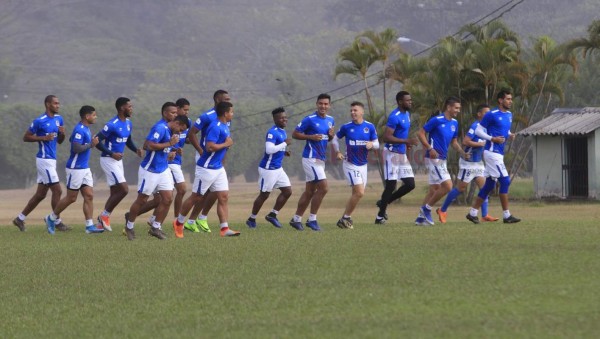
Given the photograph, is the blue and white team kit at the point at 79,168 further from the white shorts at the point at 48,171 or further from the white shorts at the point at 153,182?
the white shorts at the point at 153,182

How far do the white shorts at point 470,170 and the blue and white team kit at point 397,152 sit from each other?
965 millimetres

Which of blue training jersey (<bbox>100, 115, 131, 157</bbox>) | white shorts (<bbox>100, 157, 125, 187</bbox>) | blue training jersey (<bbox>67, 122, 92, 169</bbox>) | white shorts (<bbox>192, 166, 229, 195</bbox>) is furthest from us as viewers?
blue training jersey (<bbox>67, 122, 92, 169</bbox>)

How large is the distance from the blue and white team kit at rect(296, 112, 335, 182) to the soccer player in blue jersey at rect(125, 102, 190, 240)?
2240 mm

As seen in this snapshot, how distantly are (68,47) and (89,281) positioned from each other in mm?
161124

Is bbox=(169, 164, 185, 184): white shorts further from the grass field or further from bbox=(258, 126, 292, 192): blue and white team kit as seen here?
the grass field

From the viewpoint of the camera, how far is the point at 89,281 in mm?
14172

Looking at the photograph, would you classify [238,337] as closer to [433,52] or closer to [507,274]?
[507,274]

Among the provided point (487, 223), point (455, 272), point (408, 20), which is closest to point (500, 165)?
point (487, 223)

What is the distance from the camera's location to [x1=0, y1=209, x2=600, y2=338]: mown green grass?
10.5m

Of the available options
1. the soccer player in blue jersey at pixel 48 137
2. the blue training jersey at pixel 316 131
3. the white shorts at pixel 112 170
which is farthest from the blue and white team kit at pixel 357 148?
the soccer player in blue jersey at pixel 48 137

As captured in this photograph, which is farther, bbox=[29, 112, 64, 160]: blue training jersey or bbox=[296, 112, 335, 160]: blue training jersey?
bbox=[29, 112, 64, 160]: blue training jersey

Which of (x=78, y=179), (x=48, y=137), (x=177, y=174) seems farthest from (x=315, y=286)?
(x=48, y=137)

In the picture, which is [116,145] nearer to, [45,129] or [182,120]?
[45,129]

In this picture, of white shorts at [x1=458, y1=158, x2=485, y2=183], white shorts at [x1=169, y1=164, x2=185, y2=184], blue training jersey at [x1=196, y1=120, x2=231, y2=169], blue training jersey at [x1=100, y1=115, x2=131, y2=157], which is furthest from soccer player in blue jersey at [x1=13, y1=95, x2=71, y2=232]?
white shorts at [x1=458, y1=158, x2=485, y2=183]
